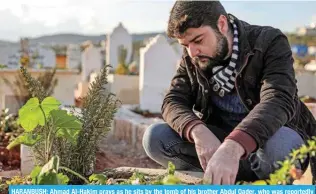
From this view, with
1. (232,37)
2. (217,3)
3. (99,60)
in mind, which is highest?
(217,3)

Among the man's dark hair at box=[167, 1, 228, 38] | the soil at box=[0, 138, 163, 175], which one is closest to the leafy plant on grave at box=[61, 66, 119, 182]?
the man's dark hair at box=[167, 1, 228, 38]

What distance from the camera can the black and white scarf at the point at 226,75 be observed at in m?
2.11

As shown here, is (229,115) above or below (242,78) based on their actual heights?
below

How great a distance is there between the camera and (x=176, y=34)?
198 cm

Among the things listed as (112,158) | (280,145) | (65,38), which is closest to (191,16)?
(280,145)

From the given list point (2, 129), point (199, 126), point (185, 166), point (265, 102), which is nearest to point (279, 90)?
point (265, 102)

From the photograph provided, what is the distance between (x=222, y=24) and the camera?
2049 millimetres

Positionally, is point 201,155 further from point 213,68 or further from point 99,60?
point 99,60

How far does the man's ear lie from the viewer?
2.03 metres

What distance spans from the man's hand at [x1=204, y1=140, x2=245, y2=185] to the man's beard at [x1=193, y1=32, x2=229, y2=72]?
1.82 ft

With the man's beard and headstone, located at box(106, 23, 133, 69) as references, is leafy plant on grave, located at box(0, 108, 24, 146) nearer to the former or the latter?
the man's beard

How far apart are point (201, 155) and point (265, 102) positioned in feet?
0.96

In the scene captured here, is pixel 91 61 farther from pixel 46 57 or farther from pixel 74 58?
pixel 74 58

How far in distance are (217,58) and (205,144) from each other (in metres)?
0.39
